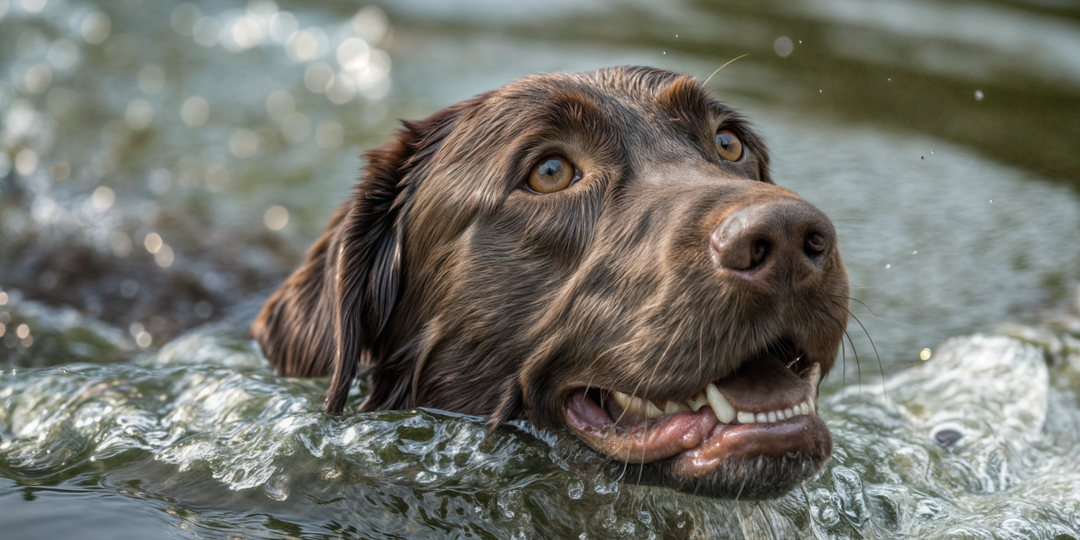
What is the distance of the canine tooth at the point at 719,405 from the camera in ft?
8.82

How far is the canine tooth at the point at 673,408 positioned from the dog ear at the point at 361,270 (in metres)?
1.08

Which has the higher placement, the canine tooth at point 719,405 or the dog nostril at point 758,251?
the dog nostril at point 758,251

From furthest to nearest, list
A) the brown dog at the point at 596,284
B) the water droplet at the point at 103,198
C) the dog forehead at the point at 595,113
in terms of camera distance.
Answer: the water droplet at the point at 103,198, the dog forehead at the point at 595,113, the brown dog at the point at 596,284

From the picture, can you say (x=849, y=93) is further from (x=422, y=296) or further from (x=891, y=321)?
(x=422, y=296)

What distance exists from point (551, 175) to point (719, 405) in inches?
37.0

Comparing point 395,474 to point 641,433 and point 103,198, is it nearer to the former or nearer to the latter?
point 641,433

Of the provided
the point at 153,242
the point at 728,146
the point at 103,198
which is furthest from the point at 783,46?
the point at 728,146

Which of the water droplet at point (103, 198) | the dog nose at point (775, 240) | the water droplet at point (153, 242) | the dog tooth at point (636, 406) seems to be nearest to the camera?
the dog nose at point (775, 240)

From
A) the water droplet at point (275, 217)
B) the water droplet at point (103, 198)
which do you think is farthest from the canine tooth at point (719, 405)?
the water droplet at point (103, 198)

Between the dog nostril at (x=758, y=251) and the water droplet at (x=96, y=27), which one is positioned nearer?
the dog nostril at (x=758, y=251)

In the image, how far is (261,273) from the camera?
570 cm

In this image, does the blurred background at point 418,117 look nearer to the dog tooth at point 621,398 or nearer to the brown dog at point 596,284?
the brown dog at point 596,284

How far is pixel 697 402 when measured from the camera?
277 centimetres

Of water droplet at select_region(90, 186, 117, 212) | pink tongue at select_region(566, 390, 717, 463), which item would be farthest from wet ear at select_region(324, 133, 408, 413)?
water droplet at select_region(90, 186, 117, 212)
